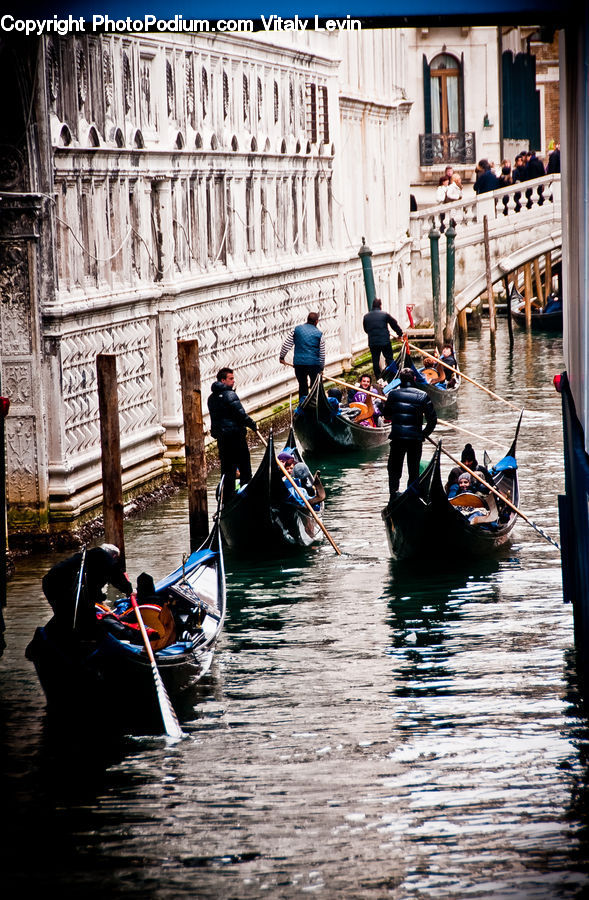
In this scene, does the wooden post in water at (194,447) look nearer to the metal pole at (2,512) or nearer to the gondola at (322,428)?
the metal pole at (2,512)

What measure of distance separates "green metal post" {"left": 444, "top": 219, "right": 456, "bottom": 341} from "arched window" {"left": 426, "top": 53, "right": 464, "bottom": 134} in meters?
6.97

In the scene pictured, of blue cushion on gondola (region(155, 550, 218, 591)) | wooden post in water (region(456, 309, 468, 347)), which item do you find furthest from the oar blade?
wooden post in water (region(456, 309, 468, 347))

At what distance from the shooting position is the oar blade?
6633 mm

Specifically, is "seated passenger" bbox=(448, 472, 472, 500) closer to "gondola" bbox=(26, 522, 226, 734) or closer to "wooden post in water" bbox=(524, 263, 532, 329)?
"gondola" bbox=(26, 522, 226, 734)

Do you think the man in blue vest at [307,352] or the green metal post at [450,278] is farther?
the green metal post at [450,278]

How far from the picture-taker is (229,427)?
10.7 m

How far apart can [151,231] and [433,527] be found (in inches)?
154

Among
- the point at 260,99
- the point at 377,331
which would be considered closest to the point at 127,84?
the point at 260,99

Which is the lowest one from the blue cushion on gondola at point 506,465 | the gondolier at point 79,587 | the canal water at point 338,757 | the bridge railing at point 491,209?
the canal water at point 338,757

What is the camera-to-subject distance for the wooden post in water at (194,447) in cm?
1009

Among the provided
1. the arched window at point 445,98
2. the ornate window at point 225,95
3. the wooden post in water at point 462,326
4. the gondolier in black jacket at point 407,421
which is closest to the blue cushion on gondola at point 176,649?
the gondolier in black jacket at point 407,421

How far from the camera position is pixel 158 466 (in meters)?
12.1

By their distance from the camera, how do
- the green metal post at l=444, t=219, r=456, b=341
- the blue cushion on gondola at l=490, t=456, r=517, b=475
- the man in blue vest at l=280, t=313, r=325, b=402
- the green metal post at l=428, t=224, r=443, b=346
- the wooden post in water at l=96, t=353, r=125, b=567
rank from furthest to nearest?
the green metal post at l=444, t=219, r=456, b=341, the green metal post at l=428, t=224, r=443, b=346, the man in blue vest at l=280, t=313, r=325, b=402, the blue cushion on gondola at l=490, t=456, r=517, b=475, the wooden post in water at l=96, t=353, r=125, b=567

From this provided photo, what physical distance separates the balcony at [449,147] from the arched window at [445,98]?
0.17 meters
